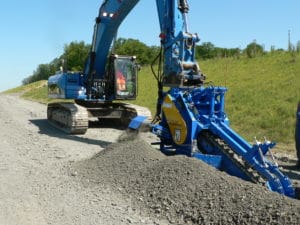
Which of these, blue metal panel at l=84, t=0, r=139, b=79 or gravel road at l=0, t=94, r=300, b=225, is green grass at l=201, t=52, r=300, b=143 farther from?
gravel road at l=0, t=94, r=300, b=225

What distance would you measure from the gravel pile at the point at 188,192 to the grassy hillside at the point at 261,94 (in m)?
6.60

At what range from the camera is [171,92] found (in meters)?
9.14

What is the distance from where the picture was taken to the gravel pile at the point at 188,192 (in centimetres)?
541

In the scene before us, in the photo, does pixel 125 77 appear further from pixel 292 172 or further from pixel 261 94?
pixel 292 172

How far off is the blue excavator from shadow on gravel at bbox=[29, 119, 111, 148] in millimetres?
300

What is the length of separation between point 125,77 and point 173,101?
5.90m

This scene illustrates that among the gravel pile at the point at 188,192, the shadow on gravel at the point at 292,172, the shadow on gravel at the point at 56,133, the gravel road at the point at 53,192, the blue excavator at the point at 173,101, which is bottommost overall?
the shadow on gravel at the point at 292,172

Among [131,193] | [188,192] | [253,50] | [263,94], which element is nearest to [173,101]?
[131,193]

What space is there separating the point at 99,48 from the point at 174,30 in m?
4.86

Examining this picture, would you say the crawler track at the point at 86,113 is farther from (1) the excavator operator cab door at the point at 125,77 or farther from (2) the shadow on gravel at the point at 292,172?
(2) the shadow on gravel at the point at 292,172

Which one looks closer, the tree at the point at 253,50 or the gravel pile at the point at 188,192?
the gravel pile at the point at 188,192

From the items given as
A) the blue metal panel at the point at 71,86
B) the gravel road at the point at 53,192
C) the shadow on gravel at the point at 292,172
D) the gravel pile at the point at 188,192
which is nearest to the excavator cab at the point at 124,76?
the blue metal panel at the point at 71,86

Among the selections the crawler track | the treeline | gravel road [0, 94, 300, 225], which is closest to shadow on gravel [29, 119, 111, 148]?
the crawler track

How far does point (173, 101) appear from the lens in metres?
8.82
